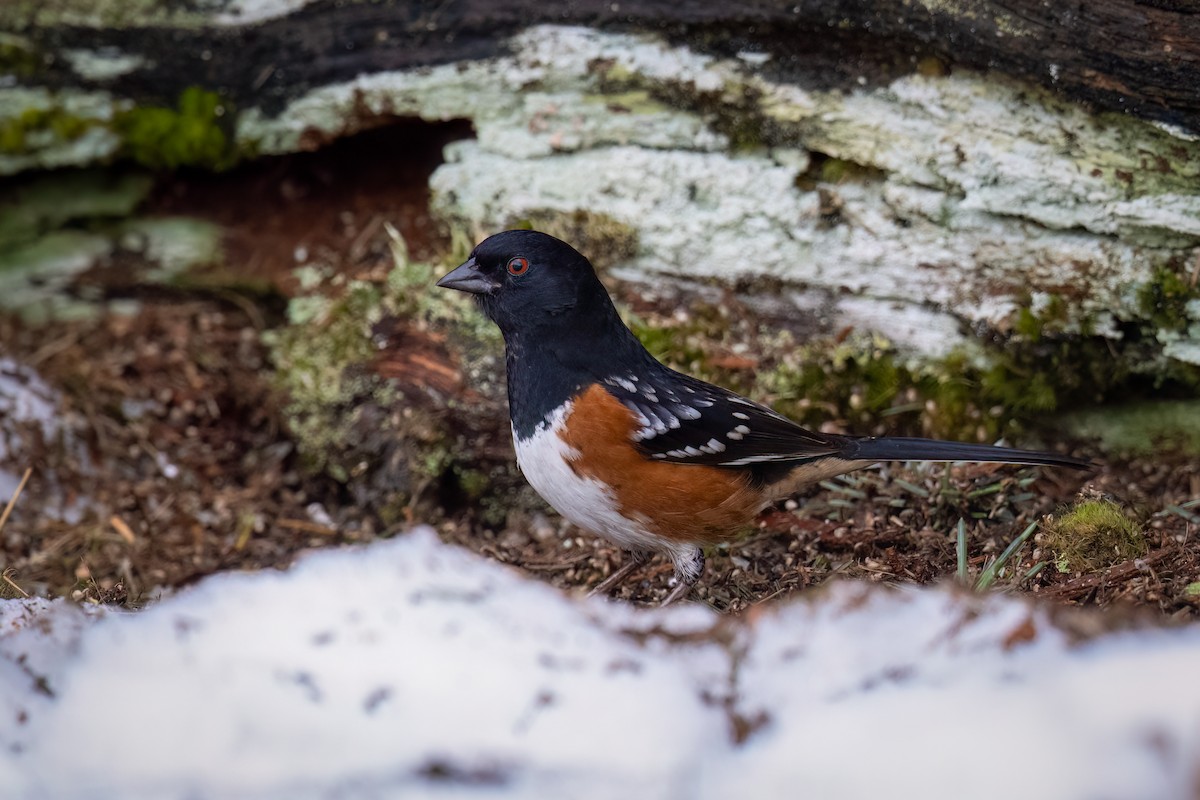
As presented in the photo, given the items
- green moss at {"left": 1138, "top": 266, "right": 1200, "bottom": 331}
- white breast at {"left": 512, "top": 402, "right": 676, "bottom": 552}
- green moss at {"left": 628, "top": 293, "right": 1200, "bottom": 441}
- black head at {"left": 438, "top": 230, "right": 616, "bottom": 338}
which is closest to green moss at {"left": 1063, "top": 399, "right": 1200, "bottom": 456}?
green moss at {"left": 628, "top": 293, "right": 1200, "bottom": 441}

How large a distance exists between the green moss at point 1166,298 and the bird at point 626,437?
819 mm

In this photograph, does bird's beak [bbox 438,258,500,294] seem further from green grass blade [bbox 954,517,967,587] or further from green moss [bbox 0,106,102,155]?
green moss [bbox 0,106,102,155]

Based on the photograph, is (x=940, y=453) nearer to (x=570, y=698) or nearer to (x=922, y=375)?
(x=922, y=375)

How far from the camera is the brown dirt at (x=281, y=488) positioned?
3490 mm

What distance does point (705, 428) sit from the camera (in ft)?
11.3

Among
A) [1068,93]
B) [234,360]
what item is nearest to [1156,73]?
[1068,93]

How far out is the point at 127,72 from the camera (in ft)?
16.3

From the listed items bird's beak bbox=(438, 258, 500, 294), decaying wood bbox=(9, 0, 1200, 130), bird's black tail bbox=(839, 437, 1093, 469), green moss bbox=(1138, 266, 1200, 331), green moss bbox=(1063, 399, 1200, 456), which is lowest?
green moss bbox=(1063, 399, 1200, 456)

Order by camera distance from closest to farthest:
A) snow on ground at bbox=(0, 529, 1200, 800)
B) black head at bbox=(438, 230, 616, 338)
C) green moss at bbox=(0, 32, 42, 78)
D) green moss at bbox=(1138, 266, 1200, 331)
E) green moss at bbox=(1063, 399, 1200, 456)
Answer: snow on ground at bbox=(0, 529, 1200, 800) < black head at bbox=(438, 230, 616, 338) < green moss at bbox=(1138, 266, 1200, 331) < green moss at bbox=(1063, 399, 1200, 456) < green moss at bbox=(0, 32, 42, 78)

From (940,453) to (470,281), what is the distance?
160 cm

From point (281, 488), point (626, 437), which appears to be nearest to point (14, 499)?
point (281, 488)

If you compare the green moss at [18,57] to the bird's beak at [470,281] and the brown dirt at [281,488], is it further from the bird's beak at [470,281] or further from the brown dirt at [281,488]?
the bird's beak at [470,281]

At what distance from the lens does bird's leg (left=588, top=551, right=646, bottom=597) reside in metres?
3.67

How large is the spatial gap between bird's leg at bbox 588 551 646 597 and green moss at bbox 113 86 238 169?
8.92ft
